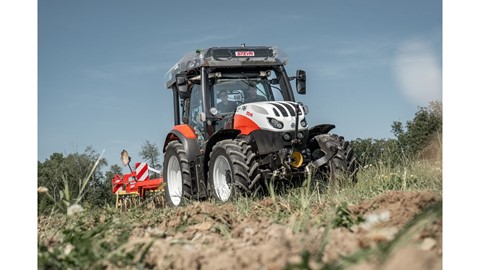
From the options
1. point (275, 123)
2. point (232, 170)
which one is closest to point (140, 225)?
point (232, 170)

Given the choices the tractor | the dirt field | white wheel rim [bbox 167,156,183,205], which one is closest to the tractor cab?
the tractor

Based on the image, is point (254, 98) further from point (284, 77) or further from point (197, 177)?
point (197, 177)

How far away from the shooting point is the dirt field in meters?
1.93

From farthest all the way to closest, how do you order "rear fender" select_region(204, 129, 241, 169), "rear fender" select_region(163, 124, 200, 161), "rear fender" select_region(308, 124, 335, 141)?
→ "rear fender" select_region(163, 124, 200, 161)
"rear fender" select_region(308, 124, 335, 141)
"rear fender" select_region(204, 129, 241, 169)

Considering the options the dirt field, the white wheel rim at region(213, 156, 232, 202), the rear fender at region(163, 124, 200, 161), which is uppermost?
the rear fender at region(163, 124, 200, 161)

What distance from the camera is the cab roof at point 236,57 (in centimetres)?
911

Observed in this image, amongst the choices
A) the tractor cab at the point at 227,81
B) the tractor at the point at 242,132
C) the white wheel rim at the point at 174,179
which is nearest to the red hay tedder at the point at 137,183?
the white wheel rim at the point at 174,179

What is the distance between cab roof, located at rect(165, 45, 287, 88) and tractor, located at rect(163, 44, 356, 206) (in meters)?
0.01

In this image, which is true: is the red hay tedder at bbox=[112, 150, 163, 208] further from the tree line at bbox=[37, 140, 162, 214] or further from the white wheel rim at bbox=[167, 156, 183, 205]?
the tree line at bbox=[37, 140, 162, 214]

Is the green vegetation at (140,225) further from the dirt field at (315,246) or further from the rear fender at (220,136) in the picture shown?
the rear fender at (220,136)

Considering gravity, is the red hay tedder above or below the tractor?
below

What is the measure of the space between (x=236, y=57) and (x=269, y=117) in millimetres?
1215

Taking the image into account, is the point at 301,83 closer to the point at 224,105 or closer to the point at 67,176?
the point at 224,105
